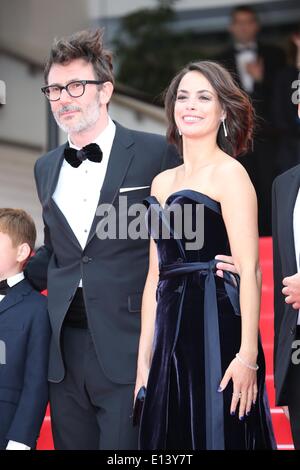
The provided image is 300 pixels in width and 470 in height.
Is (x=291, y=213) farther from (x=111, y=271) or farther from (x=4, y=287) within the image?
(x=4, y=287)

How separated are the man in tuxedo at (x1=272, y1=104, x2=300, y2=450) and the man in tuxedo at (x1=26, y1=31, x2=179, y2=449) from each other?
18.8 inches

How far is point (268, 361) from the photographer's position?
5.10m

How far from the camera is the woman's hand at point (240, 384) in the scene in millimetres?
3062

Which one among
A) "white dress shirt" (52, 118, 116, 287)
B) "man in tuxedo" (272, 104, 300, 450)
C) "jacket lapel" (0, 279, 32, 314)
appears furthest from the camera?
"jacket lapel" (0, 279, 32, 314)

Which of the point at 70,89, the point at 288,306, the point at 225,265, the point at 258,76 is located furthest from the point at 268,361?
the point at 258,76

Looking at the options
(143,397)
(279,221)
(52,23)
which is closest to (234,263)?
(279,221)

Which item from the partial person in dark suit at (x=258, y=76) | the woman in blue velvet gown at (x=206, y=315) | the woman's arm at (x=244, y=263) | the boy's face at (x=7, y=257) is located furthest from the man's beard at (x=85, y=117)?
the partial person in dark suit at (x=258, y=76)

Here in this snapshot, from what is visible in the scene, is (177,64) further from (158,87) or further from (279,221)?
(279,221)

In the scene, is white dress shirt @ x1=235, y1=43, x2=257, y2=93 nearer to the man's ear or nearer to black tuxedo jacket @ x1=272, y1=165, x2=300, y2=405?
the man's ear

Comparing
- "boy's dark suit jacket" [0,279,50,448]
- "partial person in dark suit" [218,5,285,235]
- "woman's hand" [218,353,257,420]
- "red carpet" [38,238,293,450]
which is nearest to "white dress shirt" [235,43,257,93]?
"partial person in dark suit" [218,5,285,235]

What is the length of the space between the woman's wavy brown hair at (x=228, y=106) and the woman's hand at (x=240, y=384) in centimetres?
78

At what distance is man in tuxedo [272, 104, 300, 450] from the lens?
3240 millimetres

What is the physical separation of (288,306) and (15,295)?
3.46 ft

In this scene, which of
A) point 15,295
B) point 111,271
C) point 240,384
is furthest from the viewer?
point 15,295
